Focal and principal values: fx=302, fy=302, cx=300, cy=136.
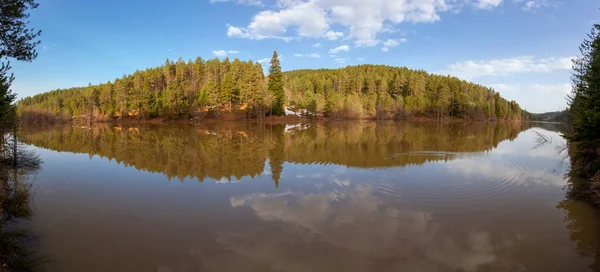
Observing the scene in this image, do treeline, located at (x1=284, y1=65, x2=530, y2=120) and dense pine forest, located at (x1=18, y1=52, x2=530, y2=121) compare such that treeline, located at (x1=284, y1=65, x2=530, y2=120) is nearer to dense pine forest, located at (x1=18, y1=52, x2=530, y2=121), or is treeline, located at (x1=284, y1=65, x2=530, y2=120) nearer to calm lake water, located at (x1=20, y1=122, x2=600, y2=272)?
dense pine forest, located at (x1=18, y1=52, x2=530, y2=121)

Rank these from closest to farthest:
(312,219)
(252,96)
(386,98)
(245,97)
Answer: (312,219), (252,96), (245,97), (386,98)

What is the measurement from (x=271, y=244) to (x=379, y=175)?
29.0 ft

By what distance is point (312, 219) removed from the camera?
9422 millimetres

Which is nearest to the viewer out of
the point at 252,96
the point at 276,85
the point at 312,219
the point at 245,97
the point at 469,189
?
the point at 312,219

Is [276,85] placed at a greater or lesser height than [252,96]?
greater

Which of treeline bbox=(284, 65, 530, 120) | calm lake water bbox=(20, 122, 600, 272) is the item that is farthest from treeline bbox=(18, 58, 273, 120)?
calm lake water bbox=(20, 122, 600, 272)

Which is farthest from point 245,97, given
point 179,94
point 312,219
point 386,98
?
point 312,219

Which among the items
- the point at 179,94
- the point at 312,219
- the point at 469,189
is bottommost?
A: the point at 312,219

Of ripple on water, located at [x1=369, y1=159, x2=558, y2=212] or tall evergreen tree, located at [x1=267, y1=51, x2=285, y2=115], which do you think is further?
tall evergreen tree, located at [x1=267, y1=51, x2=285, y2=115]

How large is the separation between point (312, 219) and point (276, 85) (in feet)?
238

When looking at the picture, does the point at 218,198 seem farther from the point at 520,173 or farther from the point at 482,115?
the point at 482,115

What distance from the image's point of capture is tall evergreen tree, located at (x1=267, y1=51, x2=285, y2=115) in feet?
261

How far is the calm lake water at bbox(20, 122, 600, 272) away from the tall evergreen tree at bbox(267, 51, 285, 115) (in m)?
62.6

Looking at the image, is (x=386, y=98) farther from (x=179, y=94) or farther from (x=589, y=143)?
(x=589, y=143)
